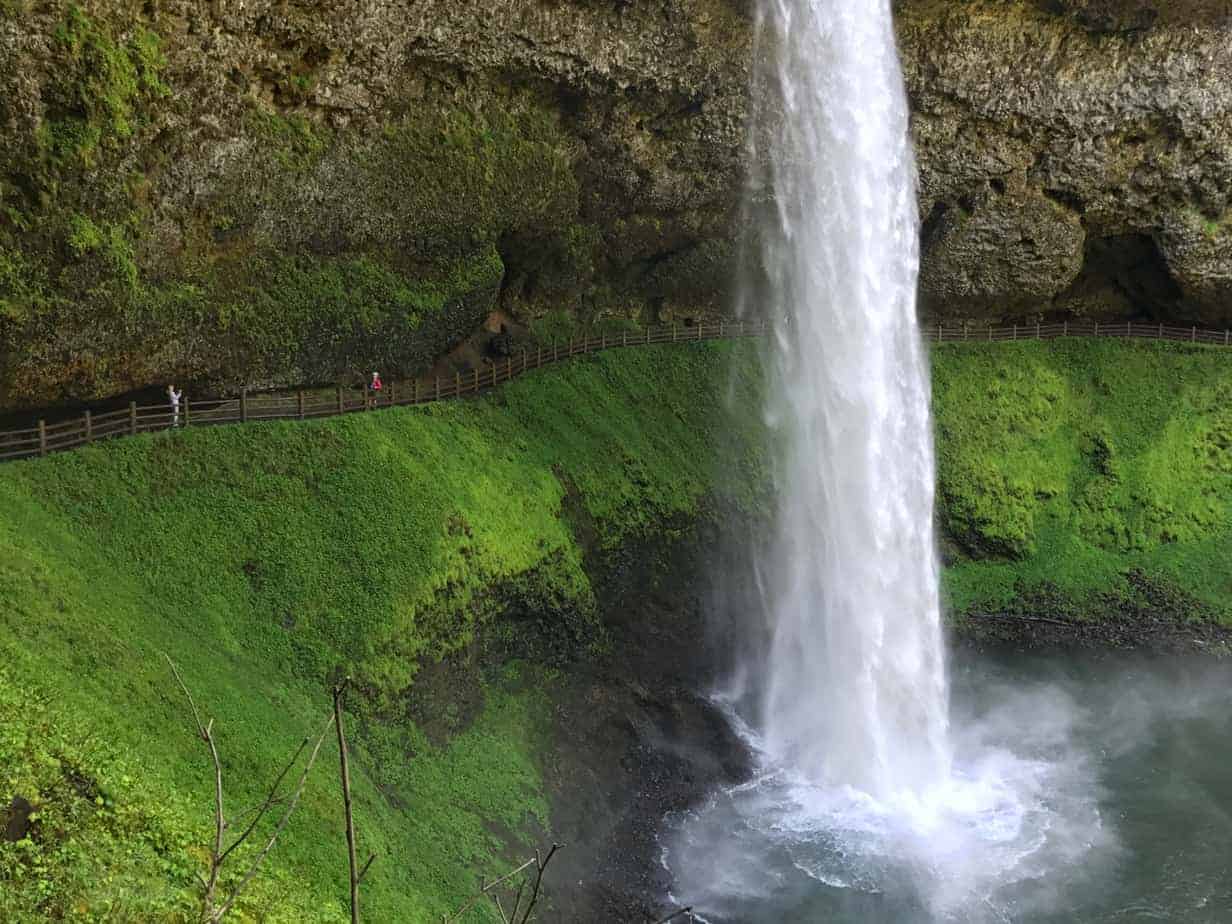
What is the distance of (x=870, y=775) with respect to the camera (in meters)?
25.1

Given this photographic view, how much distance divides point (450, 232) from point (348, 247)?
2.97 m

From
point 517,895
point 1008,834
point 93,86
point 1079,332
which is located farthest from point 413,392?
point 1079,332

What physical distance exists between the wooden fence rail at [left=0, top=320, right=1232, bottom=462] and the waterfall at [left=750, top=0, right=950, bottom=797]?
599 centimetres

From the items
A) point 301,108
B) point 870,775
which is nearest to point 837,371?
point 870,775

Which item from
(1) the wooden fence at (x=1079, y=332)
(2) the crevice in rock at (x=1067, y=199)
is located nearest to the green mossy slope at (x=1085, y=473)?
(1) the wooden fence at (x=1079, y=332)

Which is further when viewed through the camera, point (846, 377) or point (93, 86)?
point (846, 377)

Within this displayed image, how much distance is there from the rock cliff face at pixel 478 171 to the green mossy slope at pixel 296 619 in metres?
3.13

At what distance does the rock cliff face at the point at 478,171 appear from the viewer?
22.6 m

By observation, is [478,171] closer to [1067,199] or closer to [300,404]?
[300,404]

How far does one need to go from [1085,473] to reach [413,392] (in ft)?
75.0

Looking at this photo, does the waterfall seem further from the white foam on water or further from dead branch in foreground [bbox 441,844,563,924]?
dead branch in foreground [bbox 441,844,563,924]

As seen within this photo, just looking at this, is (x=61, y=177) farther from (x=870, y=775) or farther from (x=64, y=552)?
(x=870, y=775)

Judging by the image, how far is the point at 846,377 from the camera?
30.4m

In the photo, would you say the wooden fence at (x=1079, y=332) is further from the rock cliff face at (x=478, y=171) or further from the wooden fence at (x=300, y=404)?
the wooden fence at (x=300, y=404)
